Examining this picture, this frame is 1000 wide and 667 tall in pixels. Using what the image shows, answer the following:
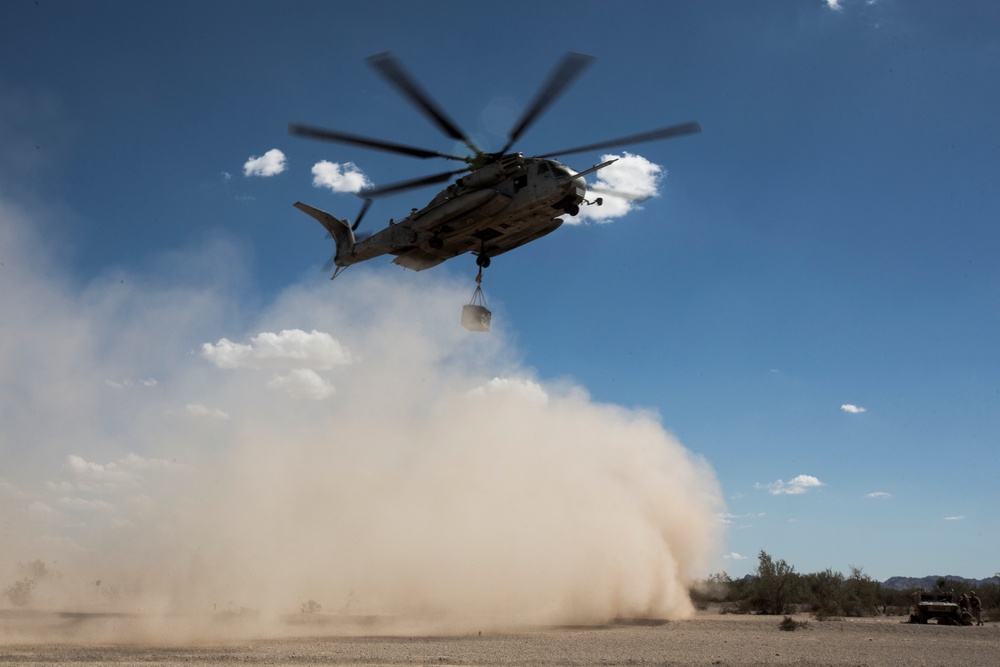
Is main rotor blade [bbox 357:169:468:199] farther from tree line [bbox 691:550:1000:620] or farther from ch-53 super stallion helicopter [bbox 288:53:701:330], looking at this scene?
tree line [bbox 691:550:1000:620]

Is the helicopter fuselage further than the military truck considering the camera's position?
No

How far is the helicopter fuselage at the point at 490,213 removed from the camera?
55.5ft

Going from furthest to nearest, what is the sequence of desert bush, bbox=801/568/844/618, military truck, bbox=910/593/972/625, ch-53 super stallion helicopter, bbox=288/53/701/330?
desert bush, bbox=801/568/844/618
military truck, bbox=910/593/972/625
ch-53 super stallion helicopter, bbox=288/53/701/330

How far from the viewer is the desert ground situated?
16484 millimetres

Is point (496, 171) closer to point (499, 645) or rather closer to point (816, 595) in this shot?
point (499, 645)

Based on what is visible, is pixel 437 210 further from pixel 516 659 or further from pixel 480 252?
pixel 516 659

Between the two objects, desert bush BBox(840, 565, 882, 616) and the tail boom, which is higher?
the tail boom

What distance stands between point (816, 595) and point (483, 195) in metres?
38.5

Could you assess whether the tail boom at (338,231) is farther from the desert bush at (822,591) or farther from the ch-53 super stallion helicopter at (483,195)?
the desert bush at (822,591)

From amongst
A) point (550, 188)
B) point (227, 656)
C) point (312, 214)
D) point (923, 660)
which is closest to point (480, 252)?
point (550, 188)

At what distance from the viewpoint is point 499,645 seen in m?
19.9

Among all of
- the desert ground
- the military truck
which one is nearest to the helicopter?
the desert ground

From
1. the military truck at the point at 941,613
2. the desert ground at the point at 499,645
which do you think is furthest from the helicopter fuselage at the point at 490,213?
the military truck at the point at 941,613

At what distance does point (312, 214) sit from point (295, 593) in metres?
19.5
